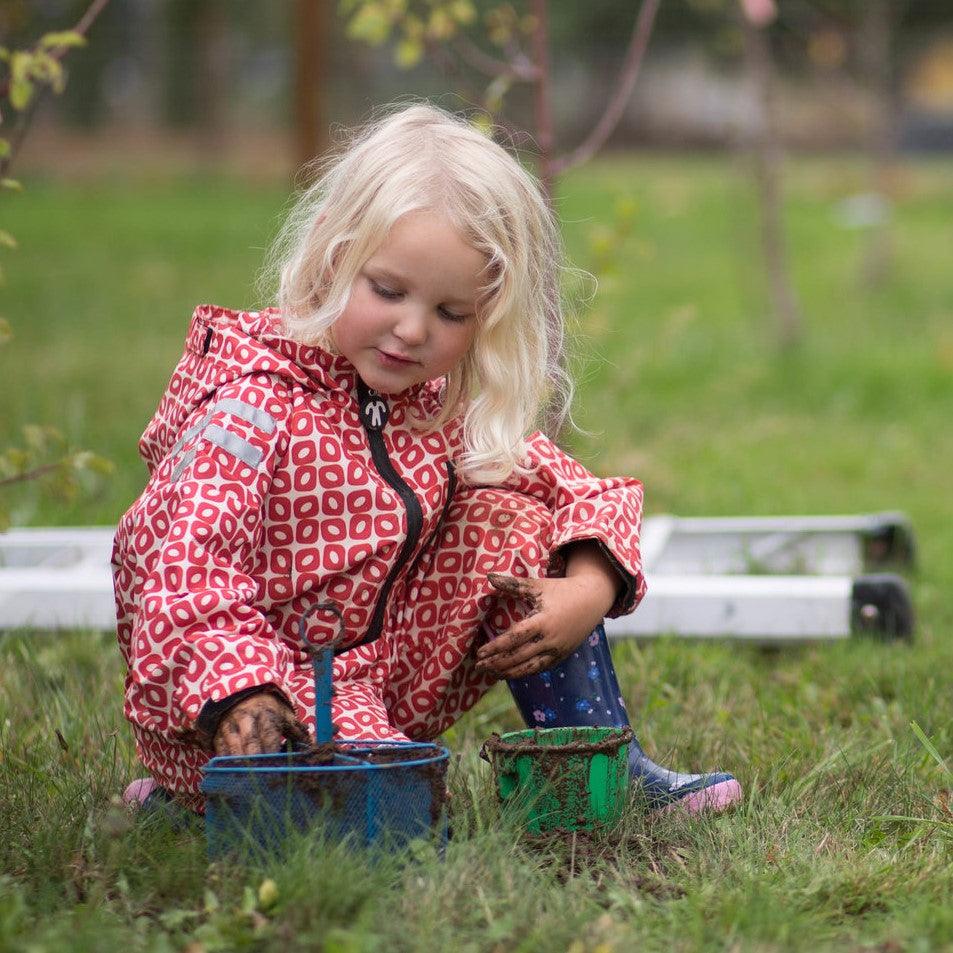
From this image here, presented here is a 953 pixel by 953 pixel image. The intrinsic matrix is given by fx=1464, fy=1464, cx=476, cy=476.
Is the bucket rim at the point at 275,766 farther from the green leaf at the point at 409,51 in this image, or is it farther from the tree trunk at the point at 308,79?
the tree trunk at the point at 308,79

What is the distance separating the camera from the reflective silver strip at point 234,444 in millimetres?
1947

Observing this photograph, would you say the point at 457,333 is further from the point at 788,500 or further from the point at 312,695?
the point at 788,500

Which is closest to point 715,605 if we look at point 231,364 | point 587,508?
point 587,508

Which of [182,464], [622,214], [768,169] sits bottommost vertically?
[182,464]

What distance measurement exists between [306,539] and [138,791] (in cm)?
43

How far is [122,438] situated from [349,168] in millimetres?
3111

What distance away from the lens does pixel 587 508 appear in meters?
2.23

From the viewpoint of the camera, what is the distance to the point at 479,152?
215 centimetres

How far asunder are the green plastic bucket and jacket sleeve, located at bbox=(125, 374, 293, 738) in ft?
1.08

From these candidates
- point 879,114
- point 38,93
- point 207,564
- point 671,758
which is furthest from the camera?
point 879,114

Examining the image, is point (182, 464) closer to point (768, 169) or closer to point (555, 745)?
A: point (555, 745)

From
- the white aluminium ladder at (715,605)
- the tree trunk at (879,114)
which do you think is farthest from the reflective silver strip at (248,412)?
the tree trunk at (879,114)

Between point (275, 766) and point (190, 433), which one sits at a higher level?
point (190, 433)

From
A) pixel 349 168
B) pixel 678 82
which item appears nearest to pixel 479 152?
pixel 349 168
